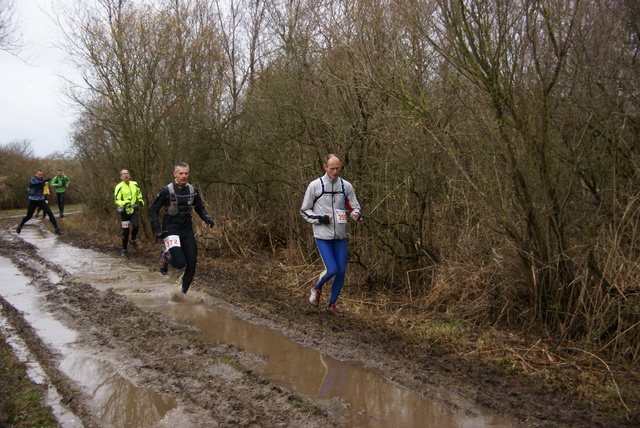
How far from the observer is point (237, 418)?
13.8 feet

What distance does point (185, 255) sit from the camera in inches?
330

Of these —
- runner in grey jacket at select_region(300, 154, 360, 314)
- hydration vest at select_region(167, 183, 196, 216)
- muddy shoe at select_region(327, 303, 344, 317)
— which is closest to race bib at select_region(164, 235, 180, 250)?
hydration vest at select_region(167, 183, 196, 216)

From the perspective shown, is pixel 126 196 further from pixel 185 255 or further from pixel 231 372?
pixel 231 372

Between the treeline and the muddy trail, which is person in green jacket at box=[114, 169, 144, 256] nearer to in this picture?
the treeline

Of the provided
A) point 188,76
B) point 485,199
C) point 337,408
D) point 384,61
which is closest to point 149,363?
point 337,408

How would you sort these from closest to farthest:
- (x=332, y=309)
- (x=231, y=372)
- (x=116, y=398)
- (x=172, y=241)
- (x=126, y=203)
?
(x=116, y=398) → (x=231, y=372) → (x=332, y=309) → (x=172, y=241) → (x=126, y=203)

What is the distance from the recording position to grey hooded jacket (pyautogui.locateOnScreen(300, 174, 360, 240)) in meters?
7.44

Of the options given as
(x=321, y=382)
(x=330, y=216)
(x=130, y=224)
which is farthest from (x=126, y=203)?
(x=321, y=382)

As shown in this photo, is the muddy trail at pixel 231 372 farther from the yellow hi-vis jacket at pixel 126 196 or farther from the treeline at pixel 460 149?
the yellow hi-vis jacket at pixel 126 196

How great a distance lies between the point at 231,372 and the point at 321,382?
0.85 m

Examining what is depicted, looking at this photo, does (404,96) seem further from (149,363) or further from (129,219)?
(129,219)

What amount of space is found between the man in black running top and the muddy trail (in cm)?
61

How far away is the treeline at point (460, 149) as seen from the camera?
580 cm

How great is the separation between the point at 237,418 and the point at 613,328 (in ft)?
12.6
